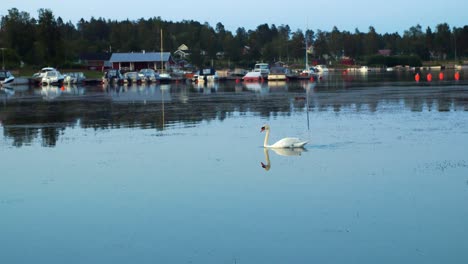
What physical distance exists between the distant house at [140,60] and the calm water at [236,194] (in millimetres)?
92545

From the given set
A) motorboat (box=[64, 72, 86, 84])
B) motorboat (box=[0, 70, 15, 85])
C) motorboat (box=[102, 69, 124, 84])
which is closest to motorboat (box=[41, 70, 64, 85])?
motorboat (box=[64, 72, 86, 84])

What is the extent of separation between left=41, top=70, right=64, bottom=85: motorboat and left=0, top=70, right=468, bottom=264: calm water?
58635 millimetres

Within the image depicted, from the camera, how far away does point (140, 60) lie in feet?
399

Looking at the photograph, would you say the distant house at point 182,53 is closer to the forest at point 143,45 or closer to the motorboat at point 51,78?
the forest at point 143,45

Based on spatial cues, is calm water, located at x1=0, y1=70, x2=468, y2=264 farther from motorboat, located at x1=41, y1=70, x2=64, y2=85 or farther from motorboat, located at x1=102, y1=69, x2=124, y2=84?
motorboat, located at x1=102, y1=69, x2=124, y2=84

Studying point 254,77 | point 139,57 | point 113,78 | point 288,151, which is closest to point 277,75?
point 254,77

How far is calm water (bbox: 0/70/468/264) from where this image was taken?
11852 mm

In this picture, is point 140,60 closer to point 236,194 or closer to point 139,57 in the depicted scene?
point 139,57

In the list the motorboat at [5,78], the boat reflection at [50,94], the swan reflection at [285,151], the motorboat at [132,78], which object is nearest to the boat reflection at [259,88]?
the boat reflection at [50,94]

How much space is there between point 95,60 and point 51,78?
162 feet

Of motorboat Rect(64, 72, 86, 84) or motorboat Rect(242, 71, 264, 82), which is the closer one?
motorboat Rect(64, 72, 86, 84)

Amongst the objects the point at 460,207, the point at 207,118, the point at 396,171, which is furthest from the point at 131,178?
the point at 207,118

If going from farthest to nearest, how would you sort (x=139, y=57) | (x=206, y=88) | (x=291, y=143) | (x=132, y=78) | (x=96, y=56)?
(x=96, y=56)
(x=139, y=57)
(x=132, y=78)
(x=206, y=88)
(x=291, y=143)

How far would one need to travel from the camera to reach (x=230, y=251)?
11703 mm
